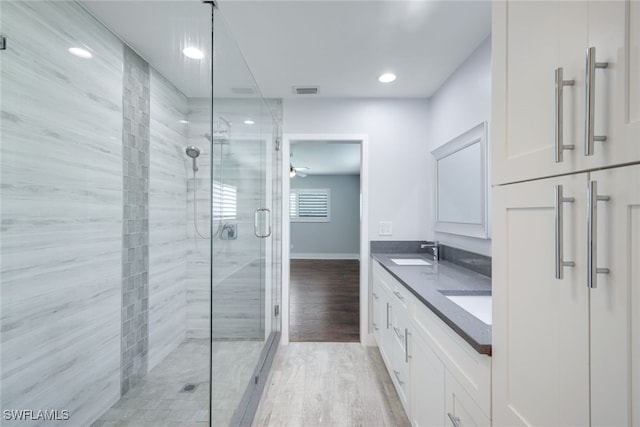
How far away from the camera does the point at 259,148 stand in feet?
8.00

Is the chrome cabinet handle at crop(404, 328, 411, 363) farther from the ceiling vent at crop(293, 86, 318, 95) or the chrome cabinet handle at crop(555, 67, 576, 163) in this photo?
the ceiling vent at crop(293, 86, 318, 95)

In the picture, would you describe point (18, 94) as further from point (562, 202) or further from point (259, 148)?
point (562, 202)

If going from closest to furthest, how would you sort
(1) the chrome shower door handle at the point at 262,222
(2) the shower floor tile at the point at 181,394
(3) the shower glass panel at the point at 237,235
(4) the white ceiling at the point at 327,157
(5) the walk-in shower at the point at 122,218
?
(5) the walk-in shower at the point at 122,218 < (2) the shower floor tile at the point at 181,394 < (3) the shower glass panel at the point at 237,235 < (1) the chrome shower door handle at the point at 262,222 < (4) the white ceiling at the point at 327,157

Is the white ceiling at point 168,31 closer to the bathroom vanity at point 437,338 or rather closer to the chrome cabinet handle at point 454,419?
the bathroom vanity at point 437,338

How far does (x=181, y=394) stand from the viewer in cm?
152

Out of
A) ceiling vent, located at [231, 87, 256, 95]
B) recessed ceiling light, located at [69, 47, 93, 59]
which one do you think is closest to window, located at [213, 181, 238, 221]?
ceiling vent, located at [231, 87, 256, 95]

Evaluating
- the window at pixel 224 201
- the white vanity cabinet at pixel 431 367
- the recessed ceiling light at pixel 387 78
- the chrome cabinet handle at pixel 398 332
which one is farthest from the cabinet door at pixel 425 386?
the recessed ceiling light at pixel 387 78

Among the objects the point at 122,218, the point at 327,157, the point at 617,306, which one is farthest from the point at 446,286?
the point at 327,157

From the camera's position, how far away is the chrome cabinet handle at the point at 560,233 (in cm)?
62

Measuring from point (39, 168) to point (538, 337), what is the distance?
6.07 feet

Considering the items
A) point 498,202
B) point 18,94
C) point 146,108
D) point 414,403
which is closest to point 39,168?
point 18,94

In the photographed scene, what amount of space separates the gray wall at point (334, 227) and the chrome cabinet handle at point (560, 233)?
26.5ft

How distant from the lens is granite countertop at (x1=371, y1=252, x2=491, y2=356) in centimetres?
105

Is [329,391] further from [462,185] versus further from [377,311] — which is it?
[462,185]
